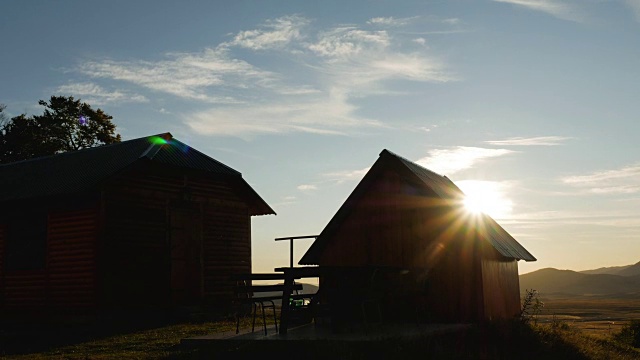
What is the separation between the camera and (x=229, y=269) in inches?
922

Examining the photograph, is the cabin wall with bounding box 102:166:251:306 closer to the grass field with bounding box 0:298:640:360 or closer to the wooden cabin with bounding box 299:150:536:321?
the grass field with bounding box 0:298:640:360

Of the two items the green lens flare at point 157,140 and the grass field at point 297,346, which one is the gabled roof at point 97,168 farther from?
the grass field at point 297,346

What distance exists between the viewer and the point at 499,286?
17.2m

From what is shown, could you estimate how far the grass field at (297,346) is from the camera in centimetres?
1123

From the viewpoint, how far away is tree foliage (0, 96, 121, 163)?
4231 cm

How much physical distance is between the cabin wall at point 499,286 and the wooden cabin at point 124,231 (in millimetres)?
9633

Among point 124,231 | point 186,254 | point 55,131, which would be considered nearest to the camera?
point 124,231

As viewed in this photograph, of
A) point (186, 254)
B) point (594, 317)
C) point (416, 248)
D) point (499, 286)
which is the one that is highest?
point (186, 254)

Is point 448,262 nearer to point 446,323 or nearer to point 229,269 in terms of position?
point 446,323

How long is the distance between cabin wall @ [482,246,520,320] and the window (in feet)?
43.5

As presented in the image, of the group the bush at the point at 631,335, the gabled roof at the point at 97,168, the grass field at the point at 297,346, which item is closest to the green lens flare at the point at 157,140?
the gabled roof at the point at 97,168

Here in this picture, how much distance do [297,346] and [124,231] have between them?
10123mm

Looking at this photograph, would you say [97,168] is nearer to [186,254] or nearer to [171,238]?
[171,238]

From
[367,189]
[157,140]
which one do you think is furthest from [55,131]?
[367,189]
